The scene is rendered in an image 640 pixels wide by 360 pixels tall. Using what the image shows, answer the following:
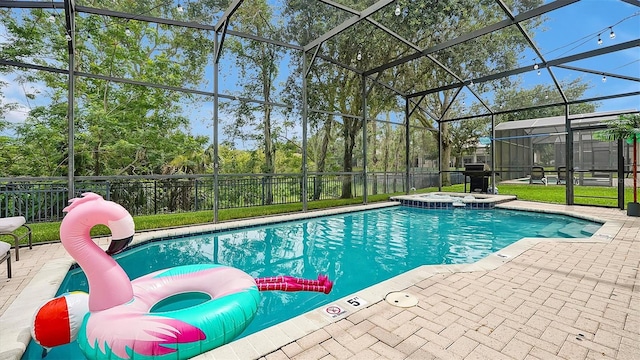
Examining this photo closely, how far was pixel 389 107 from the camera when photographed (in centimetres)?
1142

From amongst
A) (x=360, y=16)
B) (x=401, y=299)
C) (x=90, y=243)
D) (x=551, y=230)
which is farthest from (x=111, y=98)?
(x=551, y=230)

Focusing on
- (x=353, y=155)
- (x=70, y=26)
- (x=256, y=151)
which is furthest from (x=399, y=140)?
(x=70, y=26)

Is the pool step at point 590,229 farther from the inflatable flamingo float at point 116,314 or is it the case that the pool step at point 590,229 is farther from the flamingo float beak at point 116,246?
the flamingo float beak at point 116,246

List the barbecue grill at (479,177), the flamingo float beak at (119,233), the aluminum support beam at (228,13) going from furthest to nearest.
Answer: the barbecue grill at (479,177), the aluminum support beam at (228,13), the flamingo float beak at (119,233)

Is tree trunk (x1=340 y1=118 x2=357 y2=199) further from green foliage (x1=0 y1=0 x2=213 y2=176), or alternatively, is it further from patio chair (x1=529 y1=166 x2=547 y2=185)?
patio chair (x1=529 y1=166 x2=547 y2=185)

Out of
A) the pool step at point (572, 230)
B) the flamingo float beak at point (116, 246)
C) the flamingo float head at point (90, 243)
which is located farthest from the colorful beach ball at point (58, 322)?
the pool step at point (572, 230)

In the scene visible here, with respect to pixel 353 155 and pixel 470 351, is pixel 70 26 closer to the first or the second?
pixel 470 351

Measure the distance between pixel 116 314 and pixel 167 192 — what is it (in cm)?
636

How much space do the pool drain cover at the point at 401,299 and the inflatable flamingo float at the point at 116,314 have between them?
1.13m

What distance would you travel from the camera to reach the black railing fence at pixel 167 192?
5.61 metres

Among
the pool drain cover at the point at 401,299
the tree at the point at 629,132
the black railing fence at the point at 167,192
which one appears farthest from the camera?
the tree at the point at 629,132

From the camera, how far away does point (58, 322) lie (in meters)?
1.83

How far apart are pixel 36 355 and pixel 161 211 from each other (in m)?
5.99

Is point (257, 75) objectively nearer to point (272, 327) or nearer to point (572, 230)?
point (272, 327)
